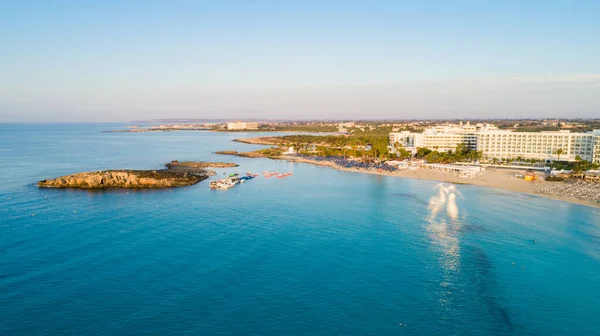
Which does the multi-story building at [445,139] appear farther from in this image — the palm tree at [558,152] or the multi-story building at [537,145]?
the palm tree at [558,152]

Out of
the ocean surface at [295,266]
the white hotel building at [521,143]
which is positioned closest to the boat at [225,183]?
the ocean surface at [295,266]

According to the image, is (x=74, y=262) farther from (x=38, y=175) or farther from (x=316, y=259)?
(x=38, y=175)

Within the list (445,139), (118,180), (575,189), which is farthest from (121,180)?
(445,139)

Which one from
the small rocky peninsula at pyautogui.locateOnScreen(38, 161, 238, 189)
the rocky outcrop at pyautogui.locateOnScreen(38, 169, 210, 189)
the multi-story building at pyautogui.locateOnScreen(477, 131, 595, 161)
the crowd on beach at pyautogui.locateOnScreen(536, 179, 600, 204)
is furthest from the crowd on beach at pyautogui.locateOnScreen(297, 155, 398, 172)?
the rocky outcrop at pyautogui.locateOnScreen(38, 169, 210, 189)

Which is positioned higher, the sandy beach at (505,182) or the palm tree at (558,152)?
the palm tree at (558,152)

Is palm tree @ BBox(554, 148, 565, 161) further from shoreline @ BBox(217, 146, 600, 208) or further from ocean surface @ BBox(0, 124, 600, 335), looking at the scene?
ocean surface @ BBox(0, 124, 600, 335)

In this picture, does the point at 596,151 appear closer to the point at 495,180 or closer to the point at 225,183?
the point at 495,180
